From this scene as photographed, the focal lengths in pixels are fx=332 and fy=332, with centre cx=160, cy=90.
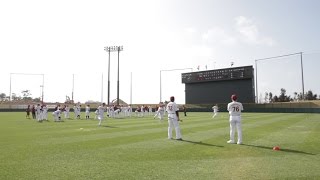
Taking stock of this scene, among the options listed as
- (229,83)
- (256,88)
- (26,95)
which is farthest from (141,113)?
(26,95)

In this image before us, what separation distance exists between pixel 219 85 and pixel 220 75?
6.78 feet

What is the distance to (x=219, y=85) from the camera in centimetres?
6794

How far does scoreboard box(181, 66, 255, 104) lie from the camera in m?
64.2

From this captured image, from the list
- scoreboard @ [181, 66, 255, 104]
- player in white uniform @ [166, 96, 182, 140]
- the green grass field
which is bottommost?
the green grass field

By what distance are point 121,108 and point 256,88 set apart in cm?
3370

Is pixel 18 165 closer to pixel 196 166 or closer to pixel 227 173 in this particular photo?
pixel 196 166

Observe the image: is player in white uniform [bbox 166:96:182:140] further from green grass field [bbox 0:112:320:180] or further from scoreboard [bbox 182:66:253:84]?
scoreboard [bbox 182:66:253:84]

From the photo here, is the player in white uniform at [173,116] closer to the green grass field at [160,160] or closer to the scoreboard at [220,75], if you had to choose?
the green grass field at [160,160]

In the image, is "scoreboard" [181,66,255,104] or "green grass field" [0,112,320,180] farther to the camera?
"scoreboard" [181,66,255,104]

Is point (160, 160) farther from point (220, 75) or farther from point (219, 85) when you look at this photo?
point (219, 85)

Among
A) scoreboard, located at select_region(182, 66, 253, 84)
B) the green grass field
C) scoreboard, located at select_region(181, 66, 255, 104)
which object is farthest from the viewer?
scoreboard, located at select_region(182, 66, 253, 84)

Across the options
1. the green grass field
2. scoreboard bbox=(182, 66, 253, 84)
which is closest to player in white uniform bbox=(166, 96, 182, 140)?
the green grass field

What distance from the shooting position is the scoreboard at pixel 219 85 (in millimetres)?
64188

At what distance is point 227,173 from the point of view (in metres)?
8.92
